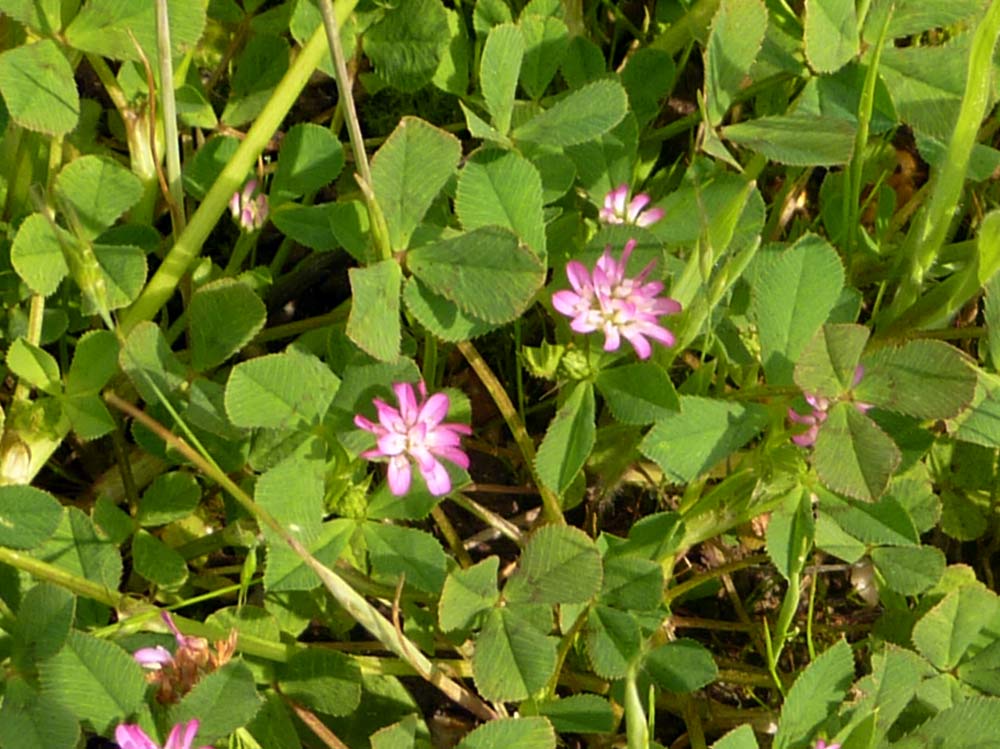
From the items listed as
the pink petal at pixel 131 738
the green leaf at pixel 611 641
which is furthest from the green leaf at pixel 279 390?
the green leaf at pixel 611 641

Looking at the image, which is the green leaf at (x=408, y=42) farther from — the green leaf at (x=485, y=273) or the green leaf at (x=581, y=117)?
the green leaf at (x=485, y=273)

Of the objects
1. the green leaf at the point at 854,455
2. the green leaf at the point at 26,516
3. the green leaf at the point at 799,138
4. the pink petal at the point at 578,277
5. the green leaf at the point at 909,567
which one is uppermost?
the green leaf at the point at 799,138

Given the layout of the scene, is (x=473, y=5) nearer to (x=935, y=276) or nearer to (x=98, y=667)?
(x=935, y=276)

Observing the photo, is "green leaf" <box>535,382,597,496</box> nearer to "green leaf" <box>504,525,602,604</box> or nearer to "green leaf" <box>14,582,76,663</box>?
"green leaf" <box>504,525,602,604</box>

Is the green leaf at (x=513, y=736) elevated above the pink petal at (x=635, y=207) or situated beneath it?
situated beneath

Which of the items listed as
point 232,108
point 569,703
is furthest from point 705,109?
point 569,703

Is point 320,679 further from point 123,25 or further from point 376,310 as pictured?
point 123,25
